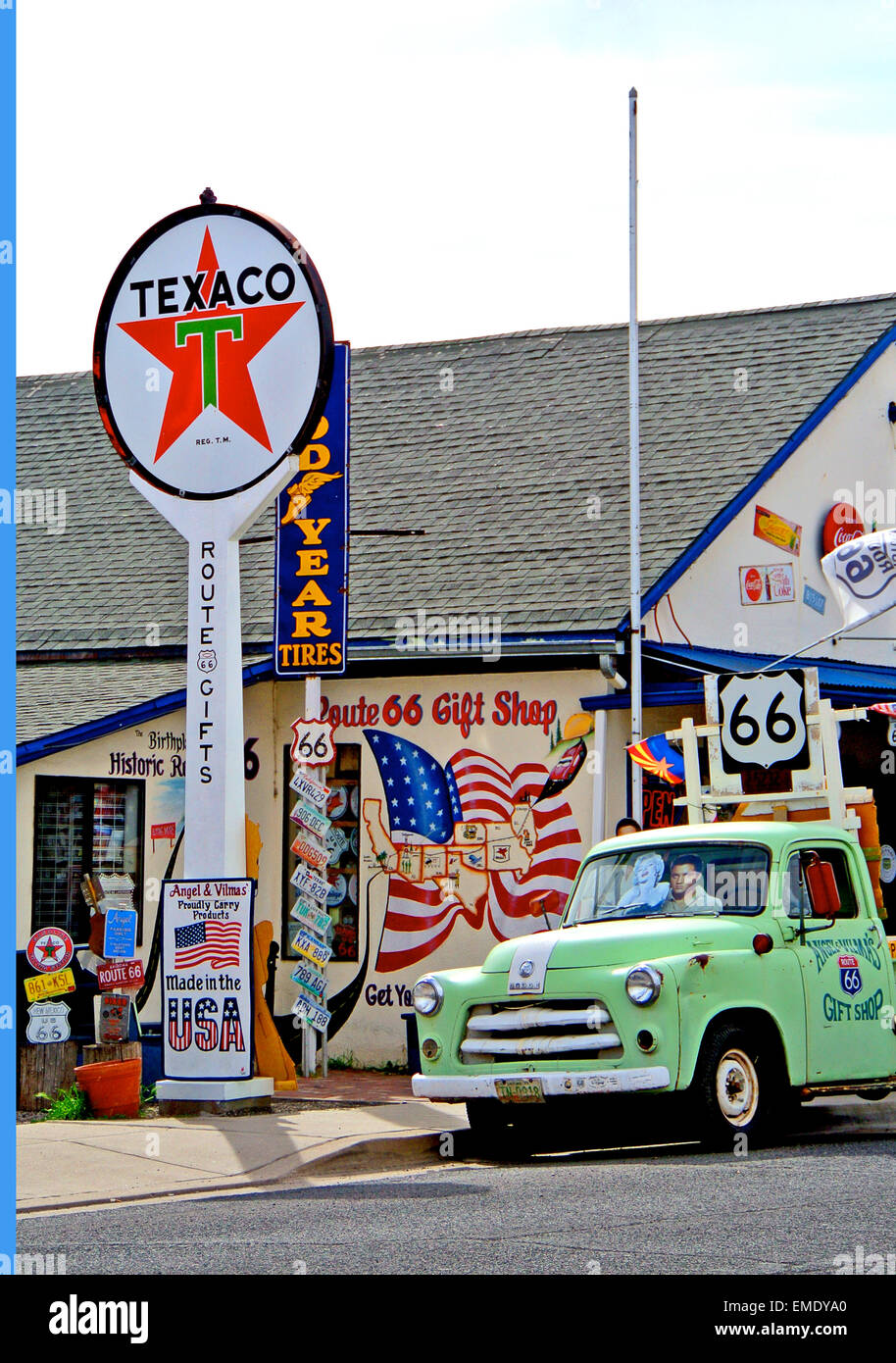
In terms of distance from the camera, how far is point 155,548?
1995cm

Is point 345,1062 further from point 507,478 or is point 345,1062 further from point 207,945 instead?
point 507,478

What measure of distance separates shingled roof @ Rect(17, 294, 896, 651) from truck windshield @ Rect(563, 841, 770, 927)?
423 cm

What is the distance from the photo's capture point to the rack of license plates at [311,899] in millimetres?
15523

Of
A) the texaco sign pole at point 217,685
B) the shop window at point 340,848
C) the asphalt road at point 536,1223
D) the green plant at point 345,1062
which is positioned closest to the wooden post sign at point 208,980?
the texaco sign pole at point 217,685

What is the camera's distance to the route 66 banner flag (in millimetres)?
15867

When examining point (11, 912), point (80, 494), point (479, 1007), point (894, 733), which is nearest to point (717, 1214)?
point (479, 1007)

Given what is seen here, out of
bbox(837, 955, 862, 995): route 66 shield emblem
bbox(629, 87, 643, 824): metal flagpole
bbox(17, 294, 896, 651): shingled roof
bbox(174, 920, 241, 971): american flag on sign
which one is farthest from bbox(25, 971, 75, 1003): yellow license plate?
bbox(837, 955, 862, 995): route 66 shield emblem

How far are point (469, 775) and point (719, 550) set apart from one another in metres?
3.17

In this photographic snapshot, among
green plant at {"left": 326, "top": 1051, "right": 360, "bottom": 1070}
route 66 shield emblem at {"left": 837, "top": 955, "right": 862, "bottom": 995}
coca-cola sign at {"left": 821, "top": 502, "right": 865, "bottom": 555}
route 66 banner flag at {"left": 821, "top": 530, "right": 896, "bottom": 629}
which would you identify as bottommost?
green plant at {"left": 326, "top": 1051, "right": 360, "bottom": 1070}

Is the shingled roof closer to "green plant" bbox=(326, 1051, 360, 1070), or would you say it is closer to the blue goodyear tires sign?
the blue goodyear tires sign

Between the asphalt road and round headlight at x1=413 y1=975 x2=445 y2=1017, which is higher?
round headlight at x1=413 y1=975 x2=445 y2=1017

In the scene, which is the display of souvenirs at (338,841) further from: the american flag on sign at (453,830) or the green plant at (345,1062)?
the green plant at (345,1062)

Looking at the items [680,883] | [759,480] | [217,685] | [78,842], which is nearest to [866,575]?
[759,480]

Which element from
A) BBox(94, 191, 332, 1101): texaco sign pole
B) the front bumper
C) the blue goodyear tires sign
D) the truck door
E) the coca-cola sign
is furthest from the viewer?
the coca-cola sign
